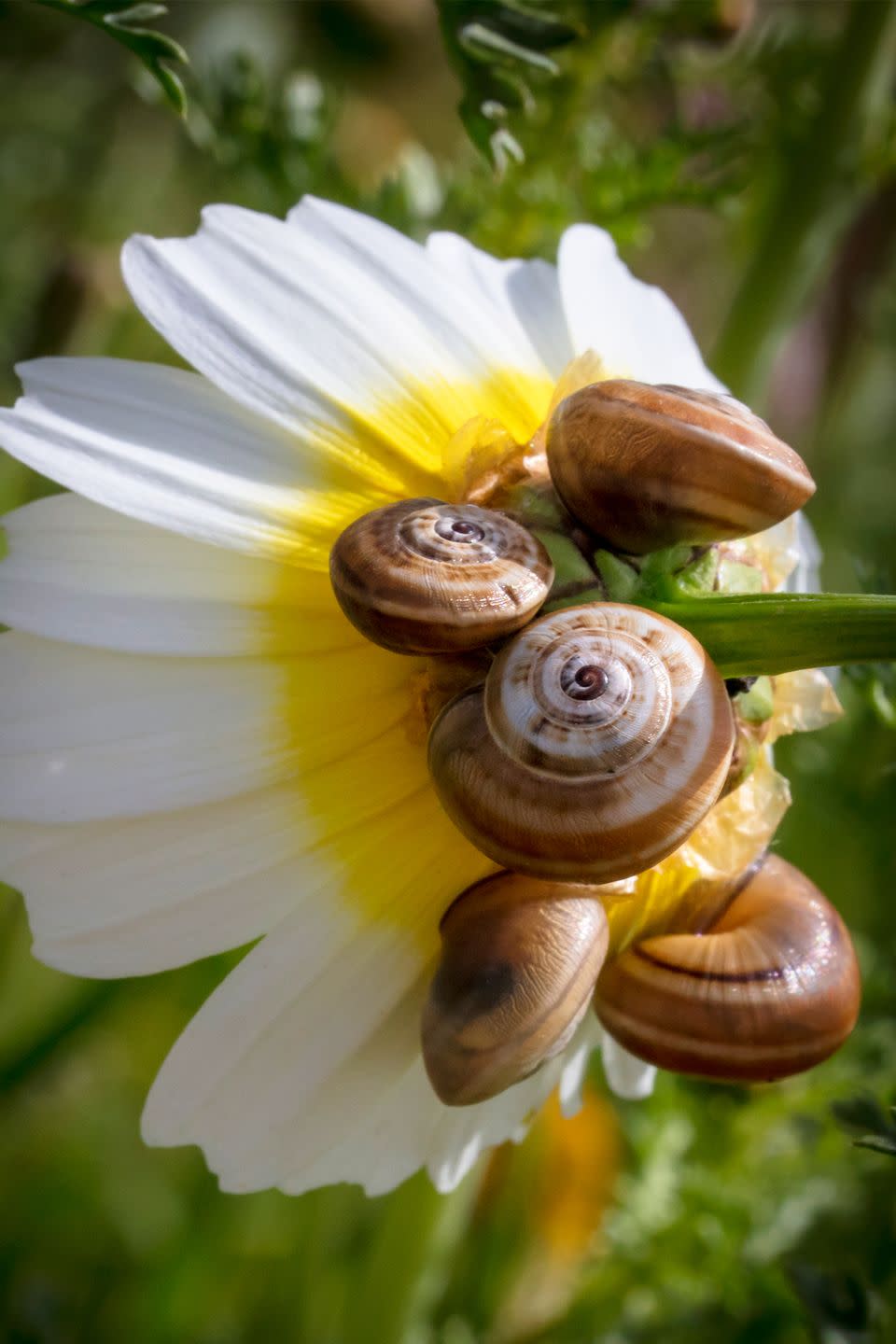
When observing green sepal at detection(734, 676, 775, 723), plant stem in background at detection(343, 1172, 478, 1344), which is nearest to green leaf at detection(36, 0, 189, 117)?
green sepal at detection(734, 676, 775, 723)

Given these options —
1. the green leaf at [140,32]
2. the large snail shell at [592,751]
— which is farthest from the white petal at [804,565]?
the green leaf at [140,32]

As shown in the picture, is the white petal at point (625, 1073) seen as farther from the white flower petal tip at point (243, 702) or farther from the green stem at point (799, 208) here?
the green stem at point (799, 208)

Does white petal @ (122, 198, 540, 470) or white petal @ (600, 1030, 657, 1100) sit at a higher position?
white petal @ (122, 198, 540, 470)

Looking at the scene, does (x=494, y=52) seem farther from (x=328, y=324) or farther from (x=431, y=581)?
(x=431, y=581)

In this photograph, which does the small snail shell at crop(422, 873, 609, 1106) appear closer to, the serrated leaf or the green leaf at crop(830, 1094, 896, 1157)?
the green leaf at crop(830, 1094, 896, 1157)

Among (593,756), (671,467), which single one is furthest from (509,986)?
(671,467)

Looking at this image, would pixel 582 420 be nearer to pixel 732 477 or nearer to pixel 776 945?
pixel 732 477
